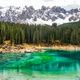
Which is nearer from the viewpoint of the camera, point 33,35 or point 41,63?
point 41,63

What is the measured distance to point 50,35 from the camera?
195 meters

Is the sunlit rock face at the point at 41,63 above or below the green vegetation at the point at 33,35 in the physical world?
below

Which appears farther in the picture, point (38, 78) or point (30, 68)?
point (30, 68)

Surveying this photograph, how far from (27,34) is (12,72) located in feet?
348

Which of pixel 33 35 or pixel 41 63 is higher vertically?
pixel 33 35

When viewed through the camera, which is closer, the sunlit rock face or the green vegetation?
the sunlit rock face

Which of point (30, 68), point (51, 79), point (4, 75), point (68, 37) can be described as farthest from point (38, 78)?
point (68, 37)

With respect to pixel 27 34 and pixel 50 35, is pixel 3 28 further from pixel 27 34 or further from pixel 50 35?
pixel 50 35

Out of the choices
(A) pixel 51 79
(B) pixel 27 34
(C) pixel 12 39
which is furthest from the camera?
(B) pixel 27 34

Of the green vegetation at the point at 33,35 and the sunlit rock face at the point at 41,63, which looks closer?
the sunlit rock face at the point at 41,63

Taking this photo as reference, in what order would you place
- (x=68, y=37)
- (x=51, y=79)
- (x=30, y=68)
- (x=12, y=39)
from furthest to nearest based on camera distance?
(x=68, y=37) → (x=12, y=39) → (x=30, y=68) → (x=51, y=79)

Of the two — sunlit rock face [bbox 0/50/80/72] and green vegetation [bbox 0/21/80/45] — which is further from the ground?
green vegetation [bbox 0/21/80/45]

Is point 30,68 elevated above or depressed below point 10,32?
below

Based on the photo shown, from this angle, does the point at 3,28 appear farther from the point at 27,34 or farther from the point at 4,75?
the point at 4,75
